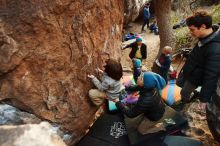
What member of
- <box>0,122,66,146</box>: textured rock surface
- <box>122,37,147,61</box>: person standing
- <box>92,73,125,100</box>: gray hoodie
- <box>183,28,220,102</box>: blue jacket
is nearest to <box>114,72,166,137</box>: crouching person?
<box>92,73,125,100</box>: gray hoodie

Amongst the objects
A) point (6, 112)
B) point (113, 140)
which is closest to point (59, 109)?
point (6, 112)

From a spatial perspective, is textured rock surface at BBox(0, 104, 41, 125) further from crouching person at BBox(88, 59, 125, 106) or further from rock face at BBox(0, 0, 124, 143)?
crouching person at BBox(88, 59, 125, 106)

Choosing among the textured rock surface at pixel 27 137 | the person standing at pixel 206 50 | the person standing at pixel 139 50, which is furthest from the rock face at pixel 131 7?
the textured rock surface at pixel 27 137

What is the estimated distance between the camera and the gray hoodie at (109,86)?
5.53m

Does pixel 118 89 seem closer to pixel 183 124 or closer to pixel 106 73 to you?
pixel 106 73

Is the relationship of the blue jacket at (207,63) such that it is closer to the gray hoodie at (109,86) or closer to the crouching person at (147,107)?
the crouching person at (147,107)

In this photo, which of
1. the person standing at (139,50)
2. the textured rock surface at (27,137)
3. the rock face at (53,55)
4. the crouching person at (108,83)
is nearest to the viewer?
the textured rock surface at (27,137)

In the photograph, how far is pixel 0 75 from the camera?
4648mm

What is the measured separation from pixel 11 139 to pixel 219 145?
14.3ft

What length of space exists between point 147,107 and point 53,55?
5.56 ft

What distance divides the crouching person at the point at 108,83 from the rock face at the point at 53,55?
0.45 feet

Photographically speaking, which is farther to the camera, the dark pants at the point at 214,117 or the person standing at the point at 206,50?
Result: the dark pants at the point at 214,117

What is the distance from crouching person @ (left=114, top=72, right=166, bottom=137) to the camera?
205 inches

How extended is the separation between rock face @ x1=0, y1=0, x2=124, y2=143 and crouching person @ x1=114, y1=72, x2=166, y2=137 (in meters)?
0.74
